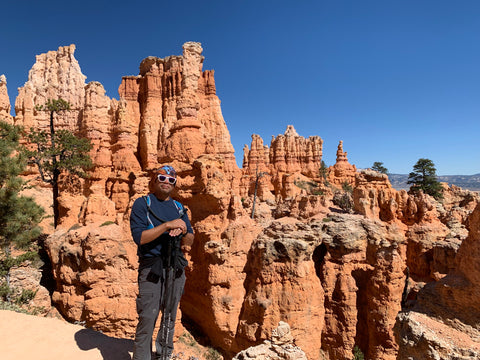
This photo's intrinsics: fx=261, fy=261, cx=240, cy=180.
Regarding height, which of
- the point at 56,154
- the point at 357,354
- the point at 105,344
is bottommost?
the point at 357,354

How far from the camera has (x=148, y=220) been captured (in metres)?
3.22

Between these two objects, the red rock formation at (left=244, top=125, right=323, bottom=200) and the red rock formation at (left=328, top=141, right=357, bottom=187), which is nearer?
the red rock formation at (left=244, top=125, right=323, bottom=200)

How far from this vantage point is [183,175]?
11273 millimetres

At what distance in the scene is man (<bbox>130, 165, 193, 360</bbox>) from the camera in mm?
3232

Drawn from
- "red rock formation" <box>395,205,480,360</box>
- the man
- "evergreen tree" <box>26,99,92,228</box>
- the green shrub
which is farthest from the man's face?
"evergreen tree" <box>26,99,92,228</box>

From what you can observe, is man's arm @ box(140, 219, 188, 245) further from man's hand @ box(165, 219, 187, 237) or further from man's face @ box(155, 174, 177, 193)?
man's face @ box(155, 174, 177, 193)

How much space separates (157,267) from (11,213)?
30.7 feet

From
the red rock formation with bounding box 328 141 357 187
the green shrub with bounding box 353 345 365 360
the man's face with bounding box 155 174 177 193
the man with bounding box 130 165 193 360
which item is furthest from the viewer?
the red rock formation with bounding box 328 141 357 187

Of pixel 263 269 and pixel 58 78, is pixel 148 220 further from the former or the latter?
pixel 58 78

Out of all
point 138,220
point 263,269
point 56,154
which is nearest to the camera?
point 138,220

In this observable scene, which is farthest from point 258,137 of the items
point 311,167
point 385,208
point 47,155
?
point 47,155

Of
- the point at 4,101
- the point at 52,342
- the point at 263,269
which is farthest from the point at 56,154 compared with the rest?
the point at 4,101

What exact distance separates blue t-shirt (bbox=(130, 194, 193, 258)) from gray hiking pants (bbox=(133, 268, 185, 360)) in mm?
275

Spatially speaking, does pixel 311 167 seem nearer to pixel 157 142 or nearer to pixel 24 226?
pixel 157 142
